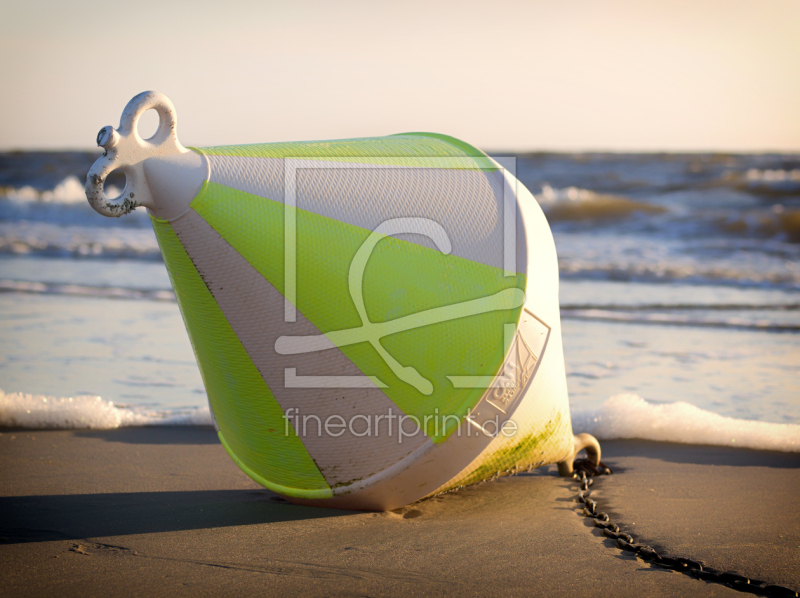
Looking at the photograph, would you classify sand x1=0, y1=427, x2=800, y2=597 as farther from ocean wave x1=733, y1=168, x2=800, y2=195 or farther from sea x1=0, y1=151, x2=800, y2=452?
ocean wave x1=733, y1=168, x2=800, y2=195

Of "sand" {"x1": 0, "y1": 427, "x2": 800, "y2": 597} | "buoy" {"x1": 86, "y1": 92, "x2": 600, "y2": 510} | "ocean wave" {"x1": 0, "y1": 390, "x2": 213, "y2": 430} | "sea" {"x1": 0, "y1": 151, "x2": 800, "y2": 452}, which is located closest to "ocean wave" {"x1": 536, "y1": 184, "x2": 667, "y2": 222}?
"sea" {"x1": 0, "y1": 151, "x2": 800, "y2": 452}

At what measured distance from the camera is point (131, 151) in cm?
275

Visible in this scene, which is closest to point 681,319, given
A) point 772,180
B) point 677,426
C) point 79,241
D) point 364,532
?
point 677,426

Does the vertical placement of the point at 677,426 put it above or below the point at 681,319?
below

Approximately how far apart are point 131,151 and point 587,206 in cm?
1597

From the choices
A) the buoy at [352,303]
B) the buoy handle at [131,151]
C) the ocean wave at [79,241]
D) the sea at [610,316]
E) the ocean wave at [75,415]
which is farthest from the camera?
the ocean wave at [79,241]

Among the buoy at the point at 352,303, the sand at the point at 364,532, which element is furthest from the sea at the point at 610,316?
the buoy at the point at 352,303

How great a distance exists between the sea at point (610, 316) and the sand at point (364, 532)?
68cm

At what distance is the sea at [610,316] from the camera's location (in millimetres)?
5293

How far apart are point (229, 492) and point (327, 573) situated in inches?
47.7

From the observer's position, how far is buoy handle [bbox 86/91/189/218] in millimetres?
2682

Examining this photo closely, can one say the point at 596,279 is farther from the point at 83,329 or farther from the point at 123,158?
the point at 123,158

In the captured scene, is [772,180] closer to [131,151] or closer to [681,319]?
[681,319]

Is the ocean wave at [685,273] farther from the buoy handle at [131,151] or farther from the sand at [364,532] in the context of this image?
the buoy handle at [131,151]
